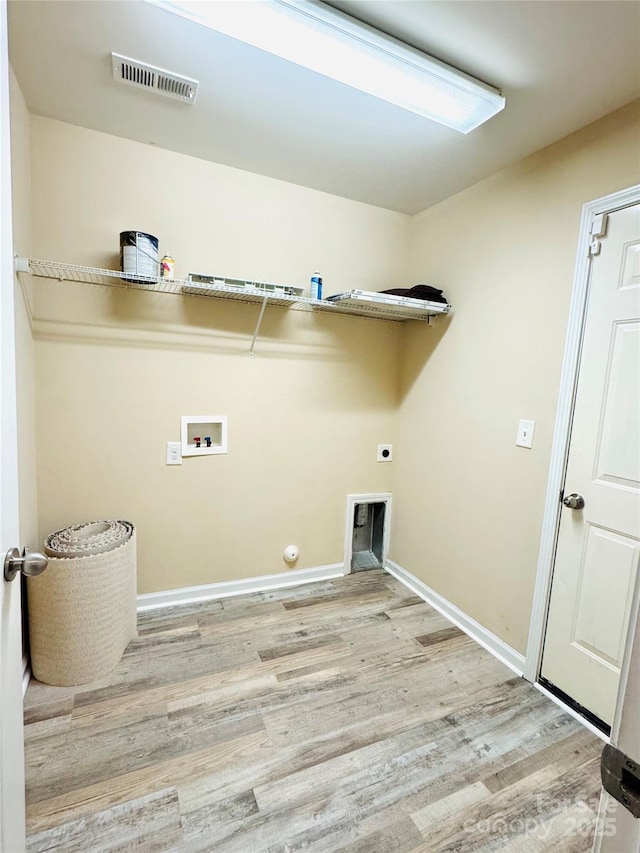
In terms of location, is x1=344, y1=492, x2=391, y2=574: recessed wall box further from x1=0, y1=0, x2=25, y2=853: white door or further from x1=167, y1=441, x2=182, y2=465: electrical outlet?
x1=0, y1=0, x2=25, y2=853: white door

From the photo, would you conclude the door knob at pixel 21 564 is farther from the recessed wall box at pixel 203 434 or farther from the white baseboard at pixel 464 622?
the white baseboard at pixel 464 622

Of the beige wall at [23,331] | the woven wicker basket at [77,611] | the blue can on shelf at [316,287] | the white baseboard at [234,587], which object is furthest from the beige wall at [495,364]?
the beige wall at [23,331]

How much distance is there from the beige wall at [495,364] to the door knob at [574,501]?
14cm

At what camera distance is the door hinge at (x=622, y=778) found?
0.48 metres

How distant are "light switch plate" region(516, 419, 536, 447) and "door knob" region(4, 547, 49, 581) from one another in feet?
6.47

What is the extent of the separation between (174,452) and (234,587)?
961 millimetres

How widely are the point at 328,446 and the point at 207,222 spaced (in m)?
1.54

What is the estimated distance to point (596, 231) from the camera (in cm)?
164

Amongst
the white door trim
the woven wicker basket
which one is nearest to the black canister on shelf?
the woven wicker basket

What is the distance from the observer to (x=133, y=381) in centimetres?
215

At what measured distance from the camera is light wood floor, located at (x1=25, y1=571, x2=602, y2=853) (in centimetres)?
124

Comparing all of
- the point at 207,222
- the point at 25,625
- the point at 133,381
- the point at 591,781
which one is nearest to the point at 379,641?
the point at 591,781

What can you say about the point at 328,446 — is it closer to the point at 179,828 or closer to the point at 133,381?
the point at 133,381

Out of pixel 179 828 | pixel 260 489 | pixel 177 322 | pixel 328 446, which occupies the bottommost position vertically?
pixel 179 828
